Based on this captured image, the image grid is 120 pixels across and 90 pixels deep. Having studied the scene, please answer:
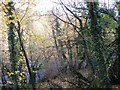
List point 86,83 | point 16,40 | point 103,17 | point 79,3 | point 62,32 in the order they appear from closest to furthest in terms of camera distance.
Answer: point 103,17
point 86,83
point 79,3
point 16,40
point 62,32

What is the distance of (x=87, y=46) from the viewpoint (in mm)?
16781

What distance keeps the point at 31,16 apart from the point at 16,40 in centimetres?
457

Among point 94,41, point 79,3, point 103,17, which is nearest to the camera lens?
point 94,41

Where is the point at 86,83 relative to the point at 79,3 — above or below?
below

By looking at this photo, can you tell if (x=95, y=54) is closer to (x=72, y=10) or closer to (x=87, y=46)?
(x=87, y=46)

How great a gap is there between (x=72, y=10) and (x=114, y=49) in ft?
15.9

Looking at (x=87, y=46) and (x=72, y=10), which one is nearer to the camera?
(x=87, y=46)

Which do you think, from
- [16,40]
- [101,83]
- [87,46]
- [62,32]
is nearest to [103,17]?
[87,46]

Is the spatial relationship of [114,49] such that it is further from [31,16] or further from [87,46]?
[31,16]

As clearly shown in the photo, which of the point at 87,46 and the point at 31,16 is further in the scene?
the point at 31,16

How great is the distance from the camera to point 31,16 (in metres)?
18.3

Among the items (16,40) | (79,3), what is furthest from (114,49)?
(16,40)

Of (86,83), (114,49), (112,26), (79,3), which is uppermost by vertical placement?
(79,3)

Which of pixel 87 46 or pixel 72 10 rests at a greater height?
pixel 72 10
